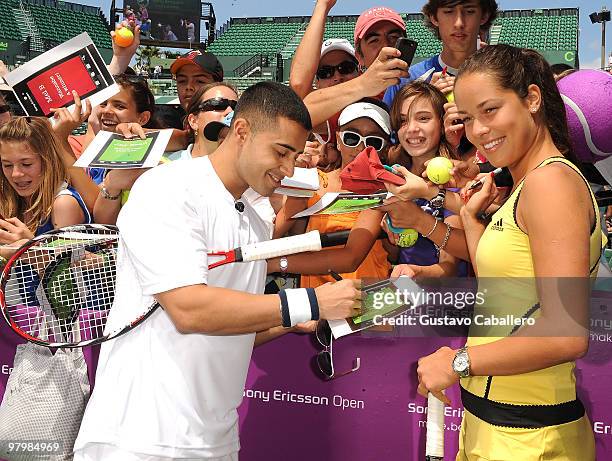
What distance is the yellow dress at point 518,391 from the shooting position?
74.9 inches

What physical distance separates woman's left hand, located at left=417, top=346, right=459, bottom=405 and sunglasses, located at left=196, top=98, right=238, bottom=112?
226 cm

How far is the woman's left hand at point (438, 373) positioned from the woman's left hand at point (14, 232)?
2.09m

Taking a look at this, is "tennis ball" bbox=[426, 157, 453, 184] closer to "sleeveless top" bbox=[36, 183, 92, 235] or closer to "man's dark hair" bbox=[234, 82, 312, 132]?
"man's dark hair" bbox=[234, 82, 312, 132]

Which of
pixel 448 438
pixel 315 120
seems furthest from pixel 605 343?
pixel 315 120

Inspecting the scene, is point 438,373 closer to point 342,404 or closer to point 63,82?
Result: point 342,404

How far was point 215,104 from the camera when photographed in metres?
3.85

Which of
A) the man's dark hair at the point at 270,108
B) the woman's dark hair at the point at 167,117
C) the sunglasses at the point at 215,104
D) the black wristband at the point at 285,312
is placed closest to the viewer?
the black wristband at the point at 285,312

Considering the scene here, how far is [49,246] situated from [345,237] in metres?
1.15

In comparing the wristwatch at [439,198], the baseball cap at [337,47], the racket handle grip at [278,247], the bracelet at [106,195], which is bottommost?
the bracelet at [106,195]

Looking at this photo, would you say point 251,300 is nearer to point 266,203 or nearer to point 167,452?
point 167,452

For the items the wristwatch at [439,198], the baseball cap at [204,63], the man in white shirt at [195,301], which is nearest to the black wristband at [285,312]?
the man in white shirt at [195,301]

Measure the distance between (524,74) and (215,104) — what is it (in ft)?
7.28

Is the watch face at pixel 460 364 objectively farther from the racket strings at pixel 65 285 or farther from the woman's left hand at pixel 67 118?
the woman's left hand at pixel 67 118

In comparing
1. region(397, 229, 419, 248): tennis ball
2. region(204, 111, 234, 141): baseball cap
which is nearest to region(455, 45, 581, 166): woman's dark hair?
region(397, 229, 419, 248): tennis ball
